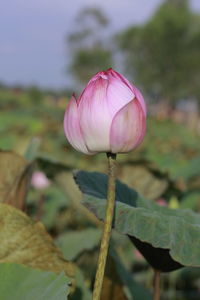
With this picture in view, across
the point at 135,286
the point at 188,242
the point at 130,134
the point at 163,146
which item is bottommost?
the point at 135,286

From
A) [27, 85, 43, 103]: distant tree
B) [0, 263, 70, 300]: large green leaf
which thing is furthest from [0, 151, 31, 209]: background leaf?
[27, 85, 43, 103]: distant tree

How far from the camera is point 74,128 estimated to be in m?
0.56

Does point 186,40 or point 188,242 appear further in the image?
point 186,40

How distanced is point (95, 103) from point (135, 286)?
2.19ft

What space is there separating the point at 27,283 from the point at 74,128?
189mm

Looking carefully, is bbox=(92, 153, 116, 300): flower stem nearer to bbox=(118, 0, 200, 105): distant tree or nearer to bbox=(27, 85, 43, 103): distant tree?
bbox=(27, 85, 43, 103): distant tree

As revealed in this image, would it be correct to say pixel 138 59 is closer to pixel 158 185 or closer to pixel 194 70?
pixel 194 70

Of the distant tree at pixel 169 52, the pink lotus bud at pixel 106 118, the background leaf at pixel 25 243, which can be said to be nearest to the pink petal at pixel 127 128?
the pink lotus bud at pixel 106 118

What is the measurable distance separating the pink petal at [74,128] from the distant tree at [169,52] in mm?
27896

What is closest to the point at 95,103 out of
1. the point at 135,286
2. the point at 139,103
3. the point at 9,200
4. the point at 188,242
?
the point at 139,103

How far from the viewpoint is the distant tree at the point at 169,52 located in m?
28.0

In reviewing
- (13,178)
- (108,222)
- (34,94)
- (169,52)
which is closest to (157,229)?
(108,222)

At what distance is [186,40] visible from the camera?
28.6 m

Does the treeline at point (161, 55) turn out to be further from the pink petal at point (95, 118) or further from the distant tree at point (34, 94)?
the pink petal at point (95, 118)
